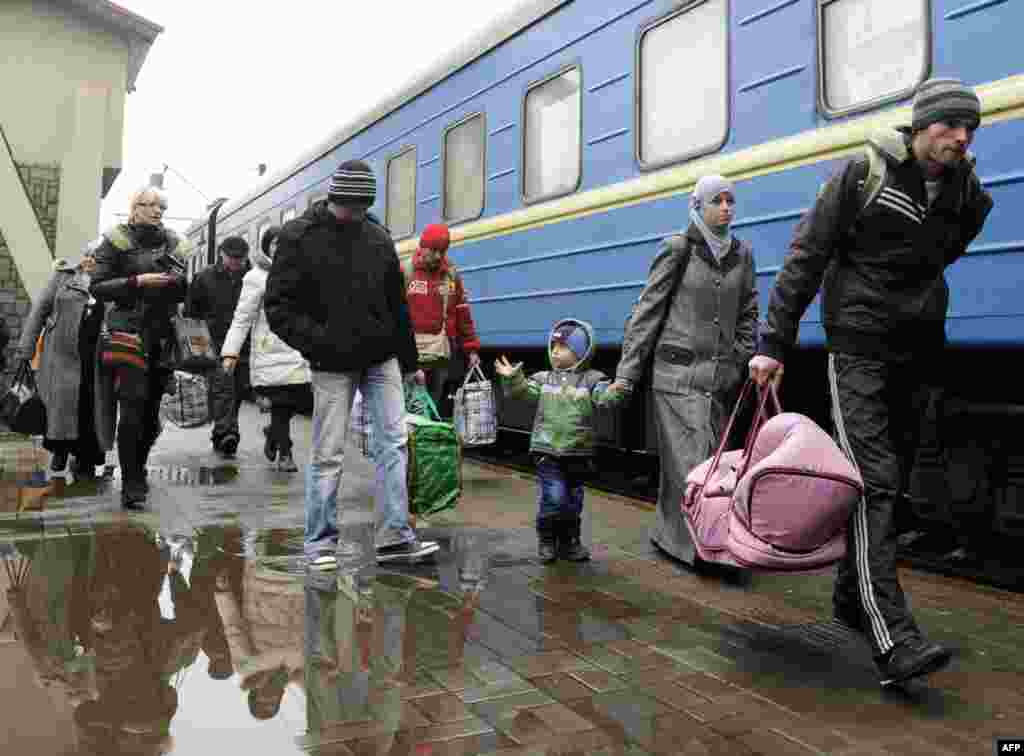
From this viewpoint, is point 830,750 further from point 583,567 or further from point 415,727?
point 583,567

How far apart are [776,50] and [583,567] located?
9.20 feet

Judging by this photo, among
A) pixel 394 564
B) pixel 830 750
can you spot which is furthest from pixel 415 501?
pixel 830 750

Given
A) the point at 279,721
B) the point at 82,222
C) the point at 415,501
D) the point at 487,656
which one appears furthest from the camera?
the point at 82,222

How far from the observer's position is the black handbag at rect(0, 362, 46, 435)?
643 centimetres

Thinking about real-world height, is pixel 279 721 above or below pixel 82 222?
below

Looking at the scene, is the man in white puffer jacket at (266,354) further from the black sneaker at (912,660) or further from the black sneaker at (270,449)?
the black sneaker at (912,660)

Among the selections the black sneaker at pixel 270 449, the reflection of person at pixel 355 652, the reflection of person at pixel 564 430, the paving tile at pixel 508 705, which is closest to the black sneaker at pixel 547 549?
the reflection of person at pixel 564 430

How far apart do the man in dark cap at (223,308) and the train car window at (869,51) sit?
4.98 meters

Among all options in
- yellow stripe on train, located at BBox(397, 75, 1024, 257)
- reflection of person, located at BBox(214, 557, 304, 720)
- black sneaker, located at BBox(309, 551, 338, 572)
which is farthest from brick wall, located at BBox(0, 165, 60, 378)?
reflection of person, located at BBox(214, 557, 304, 720)

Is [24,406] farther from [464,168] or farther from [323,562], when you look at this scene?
[464,168]

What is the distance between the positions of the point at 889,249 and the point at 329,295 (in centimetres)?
227

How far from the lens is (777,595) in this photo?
4020 millimetres

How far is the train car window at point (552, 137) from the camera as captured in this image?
22.3 feet

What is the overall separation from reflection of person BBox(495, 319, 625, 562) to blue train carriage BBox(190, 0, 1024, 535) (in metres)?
1.24
